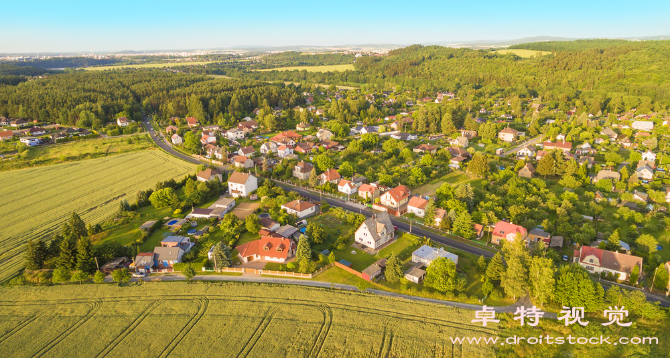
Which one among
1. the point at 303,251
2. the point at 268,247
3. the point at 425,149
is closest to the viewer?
the point at 303,251

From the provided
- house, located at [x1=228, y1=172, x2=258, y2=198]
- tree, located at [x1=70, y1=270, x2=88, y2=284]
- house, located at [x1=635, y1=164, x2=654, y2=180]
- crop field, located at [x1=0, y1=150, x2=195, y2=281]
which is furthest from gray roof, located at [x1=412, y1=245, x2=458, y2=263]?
house, located at [x1=635, y1=164, x2=654, y2=180]

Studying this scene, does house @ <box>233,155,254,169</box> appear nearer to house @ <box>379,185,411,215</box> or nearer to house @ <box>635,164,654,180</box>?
house @ <box>379,185,411,215</box>

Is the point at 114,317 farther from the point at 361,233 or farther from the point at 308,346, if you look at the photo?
the point at 361,233

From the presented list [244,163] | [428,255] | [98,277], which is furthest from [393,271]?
[244,163]

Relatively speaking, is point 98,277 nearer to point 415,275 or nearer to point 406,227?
point 415,275

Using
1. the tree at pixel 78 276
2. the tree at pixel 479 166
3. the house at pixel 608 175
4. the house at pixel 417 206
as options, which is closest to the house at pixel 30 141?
the tree at pixel 78 276

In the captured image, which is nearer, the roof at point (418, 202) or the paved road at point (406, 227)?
the paved road at point (406, 227)

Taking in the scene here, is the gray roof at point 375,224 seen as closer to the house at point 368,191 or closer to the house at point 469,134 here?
the house at point 368,191
